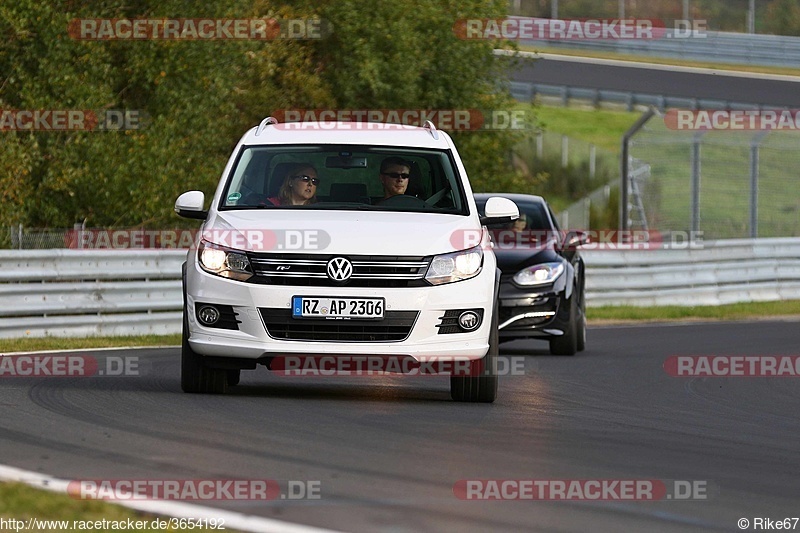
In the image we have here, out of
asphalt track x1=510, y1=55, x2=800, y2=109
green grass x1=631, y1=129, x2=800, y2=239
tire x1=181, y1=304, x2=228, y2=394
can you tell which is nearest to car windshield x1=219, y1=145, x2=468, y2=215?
tire x1=181, y1=304, x2=228, y2=394

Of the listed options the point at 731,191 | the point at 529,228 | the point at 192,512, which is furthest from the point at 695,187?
the point at 192,512

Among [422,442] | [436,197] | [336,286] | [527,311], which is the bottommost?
[527,311]

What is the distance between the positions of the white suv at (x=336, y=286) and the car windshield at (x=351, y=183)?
26mm

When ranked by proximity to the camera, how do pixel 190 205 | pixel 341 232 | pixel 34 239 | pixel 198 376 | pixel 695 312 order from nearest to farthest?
pixel 341 232
pixel 198 376
pixel 190 205
pixel 34 239
pixel 695 312

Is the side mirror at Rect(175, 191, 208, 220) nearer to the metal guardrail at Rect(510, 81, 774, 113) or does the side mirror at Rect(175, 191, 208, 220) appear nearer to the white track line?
the white track line

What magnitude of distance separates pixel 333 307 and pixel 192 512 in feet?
12.4

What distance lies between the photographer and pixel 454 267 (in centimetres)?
1002

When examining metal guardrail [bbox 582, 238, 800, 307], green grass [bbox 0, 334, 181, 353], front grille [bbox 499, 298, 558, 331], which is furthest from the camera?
metal guardrail [bbox 582, 238, 800, 307]

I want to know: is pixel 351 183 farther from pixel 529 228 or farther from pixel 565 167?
pixel 565 167

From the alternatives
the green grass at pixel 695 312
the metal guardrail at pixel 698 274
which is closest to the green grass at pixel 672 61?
the metal guardrail at pixel 698 274

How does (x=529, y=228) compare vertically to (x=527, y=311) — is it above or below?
above

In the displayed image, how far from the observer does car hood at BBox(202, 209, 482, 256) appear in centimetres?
984

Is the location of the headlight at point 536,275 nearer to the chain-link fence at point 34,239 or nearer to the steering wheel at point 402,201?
the steering wheel at point 402,201

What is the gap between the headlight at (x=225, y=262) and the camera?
9902 mm
